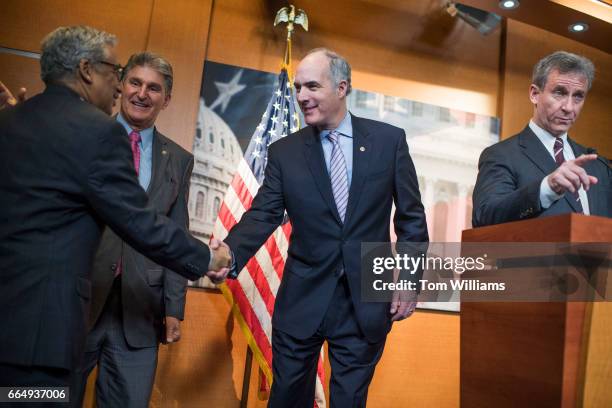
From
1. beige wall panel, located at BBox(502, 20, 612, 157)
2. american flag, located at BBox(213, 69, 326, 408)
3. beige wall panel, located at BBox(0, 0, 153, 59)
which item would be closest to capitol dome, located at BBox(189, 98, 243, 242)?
american flag, located at BBox(213, 69, 326, 408)

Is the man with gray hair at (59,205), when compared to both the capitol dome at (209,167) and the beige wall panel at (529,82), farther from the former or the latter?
the beige wall panel at (529,82)

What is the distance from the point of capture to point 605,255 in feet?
4.62

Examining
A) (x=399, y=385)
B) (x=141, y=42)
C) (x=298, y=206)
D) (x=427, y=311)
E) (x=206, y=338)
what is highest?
(x=141, y=42)

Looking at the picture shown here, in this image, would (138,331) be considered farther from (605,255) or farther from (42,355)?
(605,255)

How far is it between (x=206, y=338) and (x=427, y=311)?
154cm

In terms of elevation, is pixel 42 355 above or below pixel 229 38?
below

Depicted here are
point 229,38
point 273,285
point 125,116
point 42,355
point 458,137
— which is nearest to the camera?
point 42,355

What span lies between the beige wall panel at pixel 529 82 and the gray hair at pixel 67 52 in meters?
3.30

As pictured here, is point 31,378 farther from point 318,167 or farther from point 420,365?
point 420,365

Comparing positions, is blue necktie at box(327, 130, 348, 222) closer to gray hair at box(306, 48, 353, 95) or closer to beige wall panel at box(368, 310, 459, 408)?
gray hair at box(306, 48, 353, 95)

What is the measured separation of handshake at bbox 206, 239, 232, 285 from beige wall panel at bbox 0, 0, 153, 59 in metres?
1.97

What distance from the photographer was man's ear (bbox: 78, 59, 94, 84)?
1.64m

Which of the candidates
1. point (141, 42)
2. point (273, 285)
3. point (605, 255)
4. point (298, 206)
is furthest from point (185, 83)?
point (605, 255)

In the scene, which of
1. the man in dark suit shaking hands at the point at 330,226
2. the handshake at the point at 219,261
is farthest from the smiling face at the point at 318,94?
the handshake at the point at 219,261
